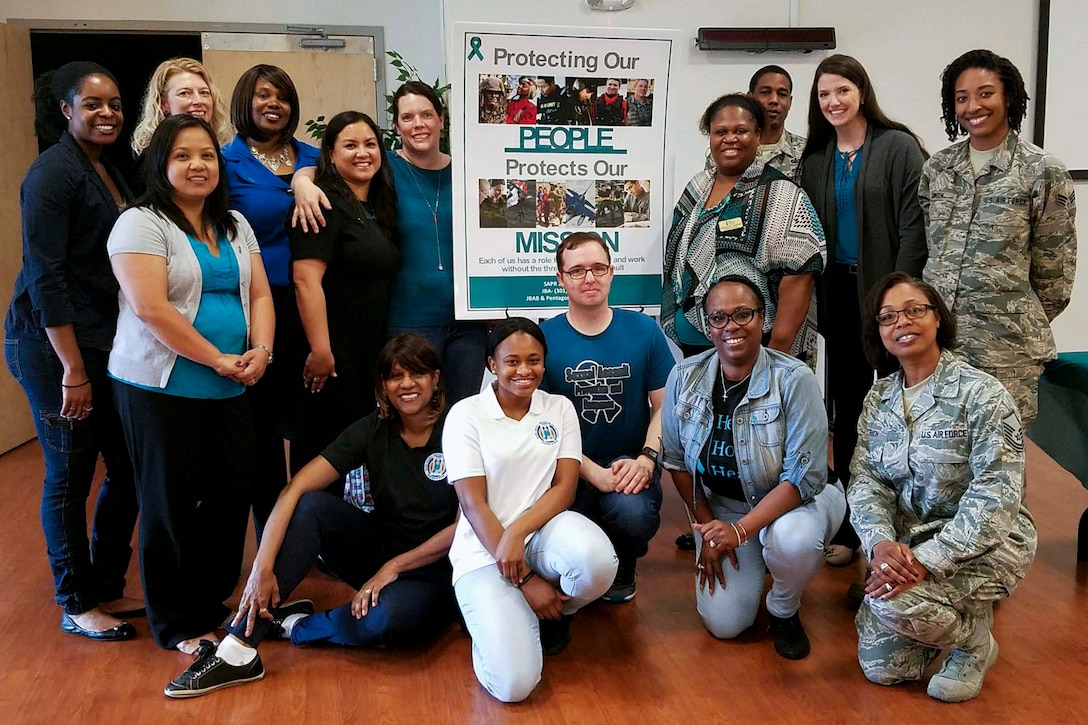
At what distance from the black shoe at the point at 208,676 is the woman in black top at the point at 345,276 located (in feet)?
2.71

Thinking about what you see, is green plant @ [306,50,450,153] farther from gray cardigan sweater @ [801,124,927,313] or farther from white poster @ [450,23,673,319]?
gray cardigan sweater @ [801,124,927,313]

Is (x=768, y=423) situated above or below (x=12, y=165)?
below

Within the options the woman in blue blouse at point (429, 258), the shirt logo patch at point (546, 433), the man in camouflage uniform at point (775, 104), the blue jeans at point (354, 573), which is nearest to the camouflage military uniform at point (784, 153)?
the man in camouflage uniform at point (775, 104)

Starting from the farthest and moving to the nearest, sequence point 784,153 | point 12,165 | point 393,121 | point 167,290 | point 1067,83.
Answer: point 1067,83
point 12,165
point 393,121
point 784,153
point 167,290

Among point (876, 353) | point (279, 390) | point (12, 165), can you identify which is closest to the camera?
point (876, 353)

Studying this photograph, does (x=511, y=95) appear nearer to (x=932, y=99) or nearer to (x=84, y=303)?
(x=84, y=303)

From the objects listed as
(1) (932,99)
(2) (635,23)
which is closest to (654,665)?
(2) (635,23)

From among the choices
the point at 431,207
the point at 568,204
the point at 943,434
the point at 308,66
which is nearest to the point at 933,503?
the point at 943,434

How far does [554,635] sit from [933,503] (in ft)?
3.54

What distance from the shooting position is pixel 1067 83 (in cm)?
538

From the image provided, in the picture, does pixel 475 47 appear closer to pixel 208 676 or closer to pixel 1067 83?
pixel 208 676

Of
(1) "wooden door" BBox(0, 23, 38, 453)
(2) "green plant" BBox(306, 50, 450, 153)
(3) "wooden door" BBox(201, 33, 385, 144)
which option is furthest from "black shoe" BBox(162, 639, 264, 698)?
(3) "wooden door" BBox(201, 33, 385, 144)

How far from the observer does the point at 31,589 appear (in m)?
3.01

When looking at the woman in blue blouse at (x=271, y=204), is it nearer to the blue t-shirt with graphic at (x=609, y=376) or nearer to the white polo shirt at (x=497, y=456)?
the white polo shirt at (x=497, y=456)
